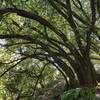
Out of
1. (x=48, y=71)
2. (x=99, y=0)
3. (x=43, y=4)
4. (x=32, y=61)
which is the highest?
(x=43, y=4)

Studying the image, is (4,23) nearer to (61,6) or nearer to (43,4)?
(43,4)

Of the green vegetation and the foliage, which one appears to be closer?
the foliage

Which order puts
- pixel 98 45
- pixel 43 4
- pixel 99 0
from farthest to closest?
pixel 98 45, pixel 43 4, pixel 99 0

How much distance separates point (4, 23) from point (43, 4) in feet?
4.70

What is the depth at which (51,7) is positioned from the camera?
5.09 meters

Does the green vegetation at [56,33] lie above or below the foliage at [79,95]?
→ above

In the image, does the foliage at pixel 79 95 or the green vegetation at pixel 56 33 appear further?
the green vegetation at pixel 56 33

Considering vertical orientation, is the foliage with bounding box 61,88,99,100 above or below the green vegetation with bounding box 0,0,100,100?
below

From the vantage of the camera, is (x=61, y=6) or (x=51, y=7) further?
(x=61, y=6)

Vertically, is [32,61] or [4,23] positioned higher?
[4,23]

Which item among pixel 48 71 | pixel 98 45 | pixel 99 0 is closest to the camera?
pixel 99 0

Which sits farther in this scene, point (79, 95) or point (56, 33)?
point (56, 33)

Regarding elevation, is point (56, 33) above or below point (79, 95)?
above

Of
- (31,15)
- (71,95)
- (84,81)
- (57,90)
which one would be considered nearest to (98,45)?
(84,81)
